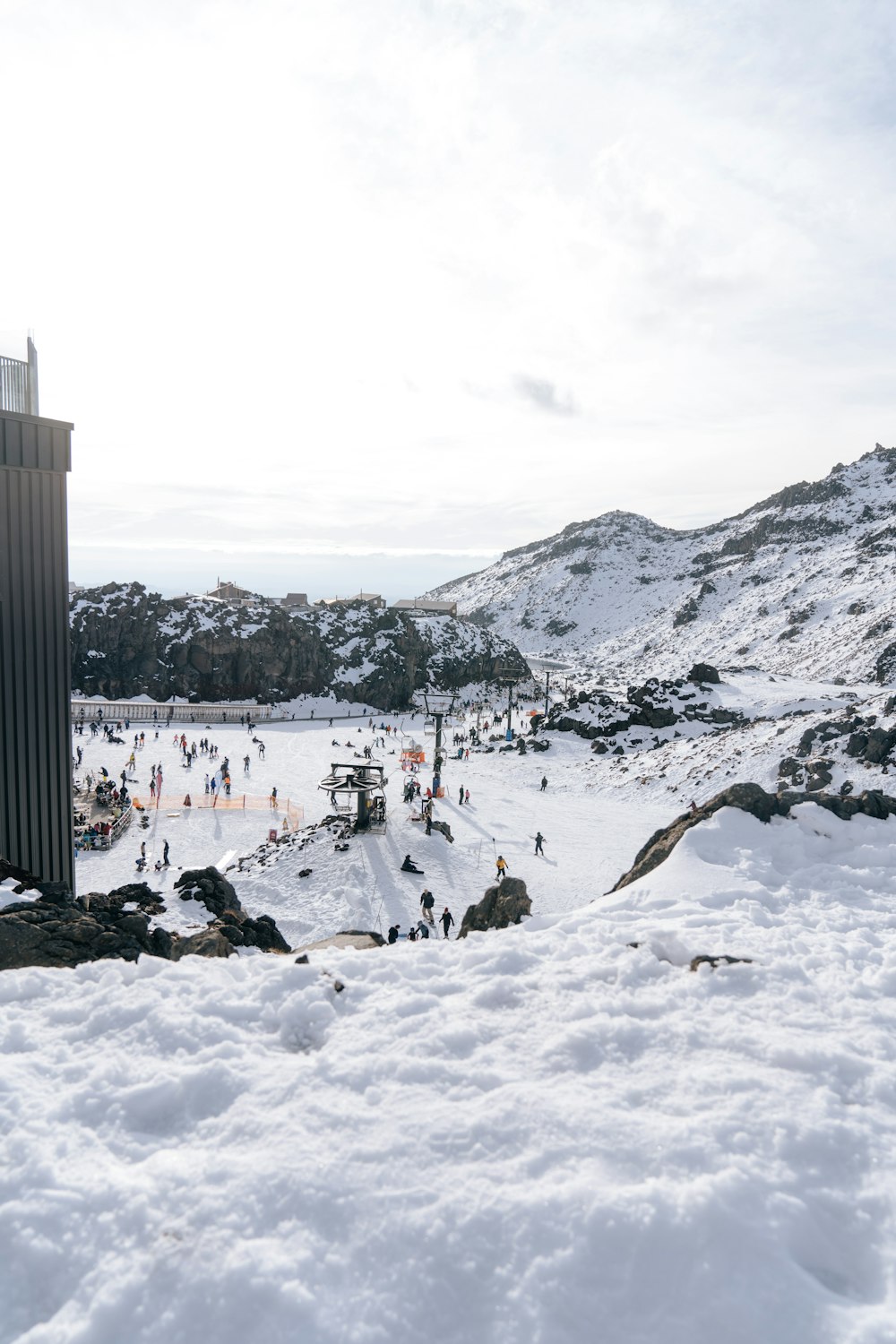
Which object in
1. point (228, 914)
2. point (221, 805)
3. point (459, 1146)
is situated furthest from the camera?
point (221, 805)

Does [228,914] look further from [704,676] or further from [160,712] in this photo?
[704,676]

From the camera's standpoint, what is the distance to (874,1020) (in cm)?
612

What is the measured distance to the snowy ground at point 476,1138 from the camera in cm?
351

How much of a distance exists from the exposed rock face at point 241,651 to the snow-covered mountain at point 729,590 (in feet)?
81.6

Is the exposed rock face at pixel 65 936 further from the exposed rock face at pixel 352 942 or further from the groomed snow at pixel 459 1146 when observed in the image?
the exposed rock face at pixel 352 942

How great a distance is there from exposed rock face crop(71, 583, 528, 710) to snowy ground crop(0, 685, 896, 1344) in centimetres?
6024

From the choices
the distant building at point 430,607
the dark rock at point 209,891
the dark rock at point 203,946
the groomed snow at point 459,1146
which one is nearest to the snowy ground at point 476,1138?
the groomed snow at point 459,1146

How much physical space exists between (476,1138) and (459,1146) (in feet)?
0.45

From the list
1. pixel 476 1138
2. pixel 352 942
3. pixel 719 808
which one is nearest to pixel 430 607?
pixel 719 808

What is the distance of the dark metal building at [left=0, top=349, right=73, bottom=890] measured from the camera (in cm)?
1204

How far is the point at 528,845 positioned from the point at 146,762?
23.7 meters

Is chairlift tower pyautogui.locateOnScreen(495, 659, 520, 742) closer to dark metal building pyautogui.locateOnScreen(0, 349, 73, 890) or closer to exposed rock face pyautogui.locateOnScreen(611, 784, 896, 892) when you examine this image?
dark metal building pyautogui.locateOnScreen(0, 349, 73, 890)

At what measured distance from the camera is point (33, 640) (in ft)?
41.3

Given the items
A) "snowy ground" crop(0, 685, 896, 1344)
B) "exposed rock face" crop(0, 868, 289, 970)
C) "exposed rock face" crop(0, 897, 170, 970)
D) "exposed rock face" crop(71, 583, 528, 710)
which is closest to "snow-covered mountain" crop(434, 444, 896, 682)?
"exposed rock face" crop(71, 583, 528, 710)
